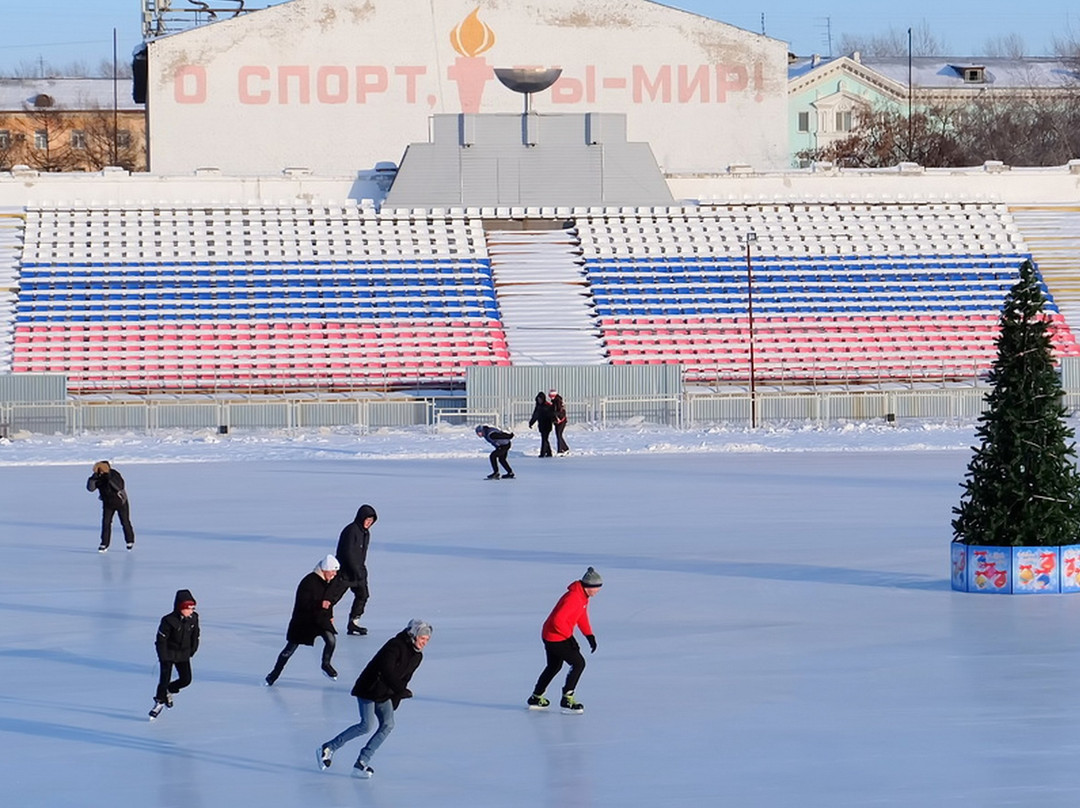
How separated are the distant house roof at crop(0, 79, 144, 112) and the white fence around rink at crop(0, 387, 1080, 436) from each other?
7088 cm

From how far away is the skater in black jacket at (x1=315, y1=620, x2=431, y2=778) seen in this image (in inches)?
462

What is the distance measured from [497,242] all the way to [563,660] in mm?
43827

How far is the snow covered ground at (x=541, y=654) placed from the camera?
1178cm

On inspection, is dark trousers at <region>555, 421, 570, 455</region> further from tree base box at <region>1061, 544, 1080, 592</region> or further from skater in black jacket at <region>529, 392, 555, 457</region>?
tree base box at <region>1061, 544, 1080, 592</region>

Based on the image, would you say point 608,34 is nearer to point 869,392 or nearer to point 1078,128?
point 869,392

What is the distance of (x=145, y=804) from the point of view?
36.7 feet

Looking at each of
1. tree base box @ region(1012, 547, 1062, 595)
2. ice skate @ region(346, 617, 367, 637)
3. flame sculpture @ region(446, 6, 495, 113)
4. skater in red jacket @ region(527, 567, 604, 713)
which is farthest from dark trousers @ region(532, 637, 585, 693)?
flame sculpture @ region(446, 6, 495, 113)

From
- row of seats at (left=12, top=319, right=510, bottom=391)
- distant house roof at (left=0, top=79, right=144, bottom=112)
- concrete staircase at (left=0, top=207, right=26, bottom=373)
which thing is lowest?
row of seats at (left=12, top=319, right=510, bottom=391)

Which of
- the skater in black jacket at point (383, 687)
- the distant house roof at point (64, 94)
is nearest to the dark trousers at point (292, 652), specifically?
the skater in black jacket at point (383, 687)

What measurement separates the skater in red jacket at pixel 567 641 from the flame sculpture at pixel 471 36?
5327 centimetres

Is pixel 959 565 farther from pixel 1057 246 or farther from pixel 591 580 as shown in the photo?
pixel 1057 246

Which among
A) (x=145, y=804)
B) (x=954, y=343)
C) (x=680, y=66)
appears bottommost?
(x=145, y=804)

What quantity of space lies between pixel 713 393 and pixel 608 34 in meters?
23.4

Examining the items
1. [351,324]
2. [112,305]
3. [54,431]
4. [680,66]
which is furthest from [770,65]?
[54,431]
